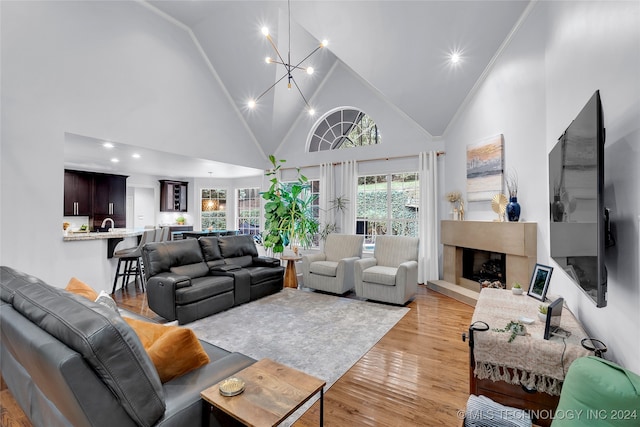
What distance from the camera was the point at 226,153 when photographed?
622 centimetres

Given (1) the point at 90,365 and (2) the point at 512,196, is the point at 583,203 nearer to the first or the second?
(2) the point at 512,196

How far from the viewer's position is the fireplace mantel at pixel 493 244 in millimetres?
3500

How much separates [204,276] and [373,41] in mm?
4324

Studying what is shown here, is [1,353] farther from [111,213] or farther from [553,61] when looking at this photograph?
[111,213]

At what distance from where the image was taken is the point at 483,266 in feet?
15.0

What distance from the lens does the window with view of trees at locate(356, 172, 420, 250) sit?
5812mm

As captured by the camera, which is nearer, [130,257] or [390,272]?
[390,272]

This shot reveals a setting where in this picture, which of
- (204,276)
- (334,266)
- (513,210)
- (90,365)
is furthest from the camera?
(334,266)

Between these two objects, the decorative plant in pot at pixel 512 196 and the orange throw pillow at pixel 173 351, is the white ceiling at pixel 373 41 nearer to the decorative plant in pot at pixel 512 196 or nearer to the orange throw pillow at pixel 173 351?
the decorative plant in pot at pixel 512 196

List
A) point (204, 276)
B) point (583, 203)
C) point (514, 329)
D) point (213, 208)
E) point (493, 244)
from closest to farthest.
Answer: point (583, 203) < point (514, 329) < point (493, 244) < point (204, 276) < point (213, 208)

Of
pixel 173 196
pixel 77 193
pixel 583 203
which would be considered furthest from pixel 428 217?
pixel 77 193

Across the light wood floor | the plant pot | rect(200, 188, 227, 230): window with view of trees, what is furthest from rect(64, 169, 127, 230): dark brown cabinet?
the plant pot

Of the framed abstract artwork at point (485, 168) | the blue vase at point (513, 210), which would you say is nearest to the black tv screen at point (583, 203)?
the blue vase at point (513, 210)

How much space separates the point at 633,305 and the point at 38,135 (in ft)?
18.4
